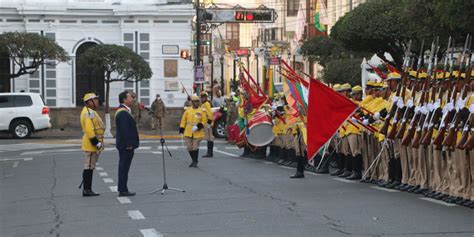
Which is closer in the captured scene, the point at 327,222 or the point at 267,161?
the point at 327,222

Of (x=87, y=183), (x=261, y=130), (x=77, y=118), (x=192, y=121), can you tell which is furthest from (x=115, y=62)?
(x=87, y=183)

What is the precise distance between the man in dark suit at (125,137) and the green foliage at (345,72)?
23.7m

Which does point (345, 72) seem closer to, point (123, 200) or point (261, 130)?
point (261, 130)

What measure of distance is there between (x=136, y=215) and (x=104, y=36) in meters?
33.2

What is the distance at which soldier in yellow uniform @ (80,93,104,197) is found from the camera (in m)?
15.0

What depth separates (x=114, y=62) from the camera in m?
40.1

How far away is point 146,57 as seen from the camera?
44750 millimetres

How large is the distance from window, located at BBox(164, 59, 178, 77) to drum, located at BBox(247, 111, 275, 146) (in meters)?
22.4

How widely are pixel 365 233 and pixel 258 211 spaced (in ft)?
7.93

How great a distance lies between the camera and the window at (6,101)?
35531mm

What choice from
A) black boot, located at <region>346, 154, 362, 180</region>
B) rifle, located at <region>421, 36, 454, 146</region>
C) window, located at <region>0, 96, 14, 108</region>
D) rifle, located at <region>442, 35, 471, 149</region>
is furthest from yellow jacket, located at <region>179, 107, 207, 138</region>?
window, located at <region>0, 96, 14, 108</region>

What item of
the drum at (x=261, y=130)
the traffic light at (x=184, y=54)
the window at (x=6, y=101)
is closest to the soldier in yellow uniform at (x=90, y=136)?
A: the drum at (x=261, y=130)

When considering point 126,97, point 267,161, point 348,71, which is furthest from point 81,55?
point 126,97

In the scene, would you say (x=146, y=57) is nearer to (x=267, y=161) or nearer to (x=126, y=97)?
(x=267, y=161)
